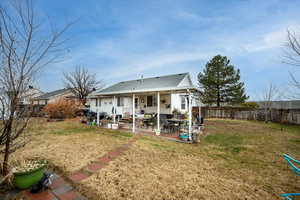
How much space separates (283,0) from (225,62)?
1451 cm

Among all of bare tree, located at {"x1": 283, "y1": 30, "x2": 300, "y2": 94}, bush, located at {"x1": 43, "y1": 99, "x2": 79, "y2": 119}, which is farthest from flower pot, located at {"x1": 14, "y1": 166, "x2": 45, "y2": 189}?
bush, located at {"x1": 43, "y1": 99, "x2": 79, "y2": 119}

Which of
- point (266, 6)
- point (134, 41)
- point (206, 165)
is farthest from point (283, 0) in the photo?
point (134, 41)

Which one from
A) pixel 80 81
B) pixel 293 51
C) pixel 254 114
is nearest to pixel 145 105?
pixel 293 51

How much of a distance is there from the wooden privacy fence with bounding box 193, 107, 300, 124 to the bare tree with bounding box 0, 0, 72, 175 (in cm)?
1585

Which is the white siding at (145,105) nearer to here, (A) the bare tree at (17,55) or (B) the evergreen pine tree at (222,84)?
(B) the evergreen pine tree at (222,84)

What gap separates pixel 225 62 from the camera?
64.4 ft

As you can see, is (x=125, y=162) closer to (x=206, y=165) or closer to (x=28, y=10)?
(x=206, y=165)

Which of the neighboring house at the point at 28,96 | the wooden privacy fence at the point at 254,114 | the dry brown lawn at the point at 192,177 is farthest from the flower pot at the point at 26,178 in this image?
the wooden privacy fence at the point at 254,114

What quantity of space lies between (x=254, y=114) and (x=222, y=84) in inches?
262

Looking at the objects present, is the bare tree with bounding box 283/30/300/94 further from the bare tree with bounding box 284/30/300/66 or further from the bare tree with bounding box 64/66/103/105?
the bare tree with bounding box 64/66/103/105

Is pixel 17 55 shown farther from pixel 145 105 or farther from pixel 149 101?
pixel 145 105

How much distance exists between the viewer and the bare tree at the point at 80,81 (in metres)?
21.1

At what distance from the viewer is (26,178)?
222 cm

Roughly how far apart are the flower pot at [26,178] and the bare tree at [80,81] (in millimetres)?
20468
